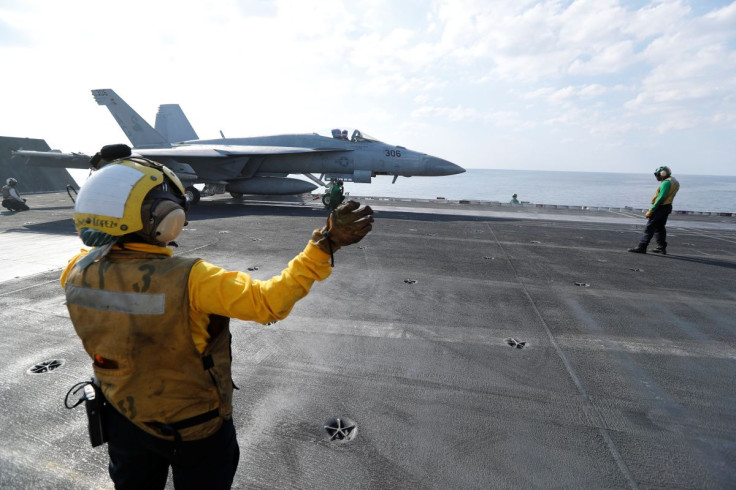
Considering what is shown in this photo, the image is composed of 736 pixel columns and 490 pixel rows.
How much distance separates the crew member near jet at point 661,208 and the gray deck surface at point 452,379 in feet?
5.03

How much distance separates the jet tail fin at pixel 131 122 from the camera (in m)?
21.4

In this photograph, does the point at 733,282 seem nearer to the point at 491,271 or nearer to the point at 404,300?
the point at 491,271

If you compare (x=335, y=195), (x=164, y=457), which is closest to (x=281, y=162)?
(x=335, y=195)

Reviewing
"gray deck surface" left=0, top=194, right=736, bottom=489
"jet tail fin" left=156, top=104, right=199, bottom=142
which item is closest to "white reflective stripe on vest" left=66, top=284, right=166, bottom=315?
"gray deck surface" left=0, top=194, right=736, bottom=489

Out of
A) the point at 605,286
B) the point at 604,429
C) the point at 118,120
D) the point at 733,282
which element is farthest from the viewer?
the point at 118,120

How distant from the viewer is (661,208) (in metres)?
9.23

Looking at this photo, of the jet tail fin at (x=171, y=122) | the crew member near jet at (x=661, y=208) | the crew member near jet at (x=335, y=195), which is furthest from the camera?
the jet tail fin at (x=171, y=122)

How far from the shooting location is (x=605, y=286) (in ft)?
22.4

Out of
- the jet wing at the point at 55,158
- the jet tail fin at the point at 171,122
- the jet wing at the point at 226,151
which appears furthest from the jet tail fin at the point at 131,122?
the jet wing at the point at 226,151

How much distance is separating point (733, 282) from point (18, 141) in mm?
31952

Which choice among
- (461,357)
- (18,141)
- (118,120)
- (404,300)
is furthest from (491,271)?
(18,141)

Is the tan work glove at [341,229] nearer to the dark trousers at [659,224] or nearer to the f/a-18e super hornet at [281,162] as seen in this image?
the dark trousers at [659,224]

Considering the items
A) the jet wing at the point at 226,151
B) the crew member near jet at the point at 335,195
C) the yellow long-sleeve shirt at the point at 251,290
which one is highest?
the jet wing at the point at 226,151

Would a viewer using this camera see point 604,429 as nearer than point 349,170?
Yes
